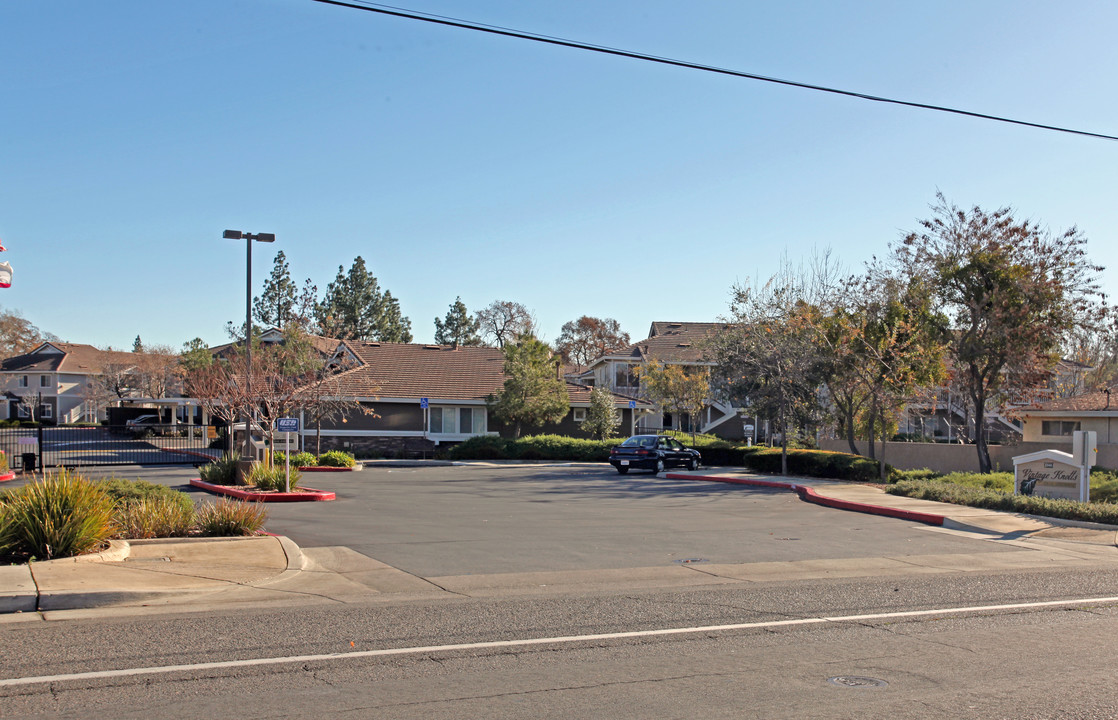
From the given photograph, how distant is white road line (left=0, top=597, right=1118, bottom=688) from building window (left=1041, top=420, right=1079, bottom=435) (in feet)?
112

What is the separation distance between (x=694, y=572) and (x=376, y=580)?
4142mm

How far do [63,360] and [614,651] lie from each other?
3512 inches

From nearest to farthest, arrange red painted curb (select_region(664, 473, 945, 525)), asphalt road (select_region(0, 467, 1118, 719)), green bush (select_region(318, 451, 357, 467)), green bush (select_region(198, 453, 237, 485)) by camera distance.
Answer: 1. asphalt road (select_region(0, 467, 1118, 719))
2. red painted curb (select_region(664, 473, 945, 525))
3. green bush (select_region(198, 453, 237, 485))
4. green bush (select_region(318, 451, 357, 467))

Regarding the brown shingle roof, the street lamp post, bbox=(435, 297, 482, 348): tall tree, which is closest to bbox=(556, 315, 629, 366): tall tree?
bbox=(435, 297, 482, 348): tall tree

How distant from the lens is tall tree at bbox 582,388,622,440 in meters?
44.0

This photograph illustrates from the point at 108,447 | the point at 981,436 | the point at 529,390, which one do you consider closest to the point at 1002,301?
the point at 981,436

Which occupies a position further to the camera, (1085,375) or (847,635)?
(1085,375)

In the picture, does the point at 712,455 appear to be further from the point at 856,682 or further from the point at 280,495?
the point at 856,682

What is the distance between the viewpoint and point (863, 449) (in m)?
41.0

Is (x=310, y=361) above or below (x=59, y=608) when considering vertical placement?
above

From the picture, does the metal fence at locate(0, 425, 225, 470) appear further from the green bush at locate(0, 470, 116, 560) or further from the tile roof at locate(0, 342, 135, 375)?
the tile roof at locate(0, 342, 135, 375)

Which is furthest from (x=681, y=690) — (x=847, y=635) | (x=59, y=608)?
(x=59, y=608)

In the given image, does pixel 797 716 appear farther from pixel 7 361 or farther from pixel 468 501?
pixel 7 361

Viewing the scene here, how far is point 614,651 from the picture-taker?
7.66 metres
